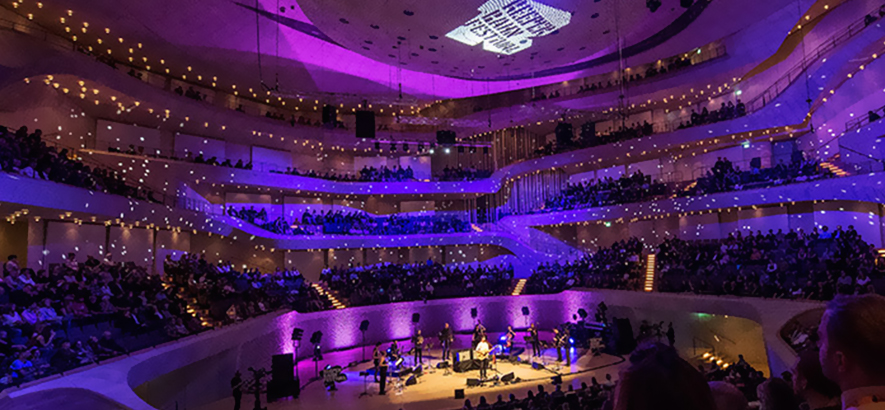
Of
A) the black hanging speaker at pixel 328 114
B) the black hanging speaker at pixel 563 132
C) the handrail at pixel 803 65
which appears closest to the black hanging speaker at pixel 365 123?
the black hanging speaker at pixel 328 114

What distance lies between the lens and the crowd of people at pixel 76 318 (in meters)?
8.29

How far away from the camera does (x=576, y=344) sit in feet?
68.8

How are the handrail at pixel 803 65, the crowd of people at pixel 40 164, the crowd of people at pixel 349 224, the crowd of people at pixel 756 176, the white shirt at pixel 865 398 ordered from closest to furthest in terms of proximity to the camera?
the white shirt at pixel 865 398
the crowd of people at pixel 40 164
the handrail at pixel 803 65
the crowd of people at pixel 756 176
the crowd of people at pixel 349 224

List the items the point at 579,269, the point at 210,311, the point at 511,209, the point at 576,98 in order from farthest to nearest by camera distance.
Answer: the point at 511,209 → the point at 576,98 → the point at 579,269 → the point at 210,311

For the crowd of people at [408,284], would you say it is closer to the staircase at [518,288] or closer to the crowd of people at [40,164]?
the staircase at [518,288]

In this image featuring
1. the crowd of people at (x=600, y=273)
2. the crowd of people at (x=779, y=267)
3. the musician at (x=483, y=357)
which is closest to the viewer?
the crowd of people at (x=779, y=267)

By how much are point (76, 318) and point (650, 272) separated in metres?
18.3

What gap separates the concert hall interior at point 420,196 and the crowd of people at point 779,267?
0.30ft

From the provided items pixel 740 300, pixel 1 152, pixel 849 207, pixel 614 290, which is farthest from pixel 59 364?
pixel 849 207

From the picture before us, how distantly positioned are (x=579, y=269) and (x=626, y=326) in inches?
189

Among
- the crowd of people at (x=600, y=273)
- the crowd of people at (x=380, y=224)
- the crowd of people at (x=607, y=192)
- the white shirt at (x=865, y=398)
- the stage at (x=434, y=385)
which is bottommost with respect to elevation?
the stage at (x=434, y=385)

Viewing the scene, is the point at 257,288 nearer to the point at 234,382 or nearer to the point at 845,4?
the point at 234,382

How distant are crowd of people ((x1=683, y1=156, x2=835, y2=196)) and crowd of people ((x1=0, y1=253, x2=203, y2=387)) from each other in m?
19.2

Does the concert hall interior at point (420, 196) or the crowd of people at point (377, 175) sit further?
the crowd of people at point (377, 175)
